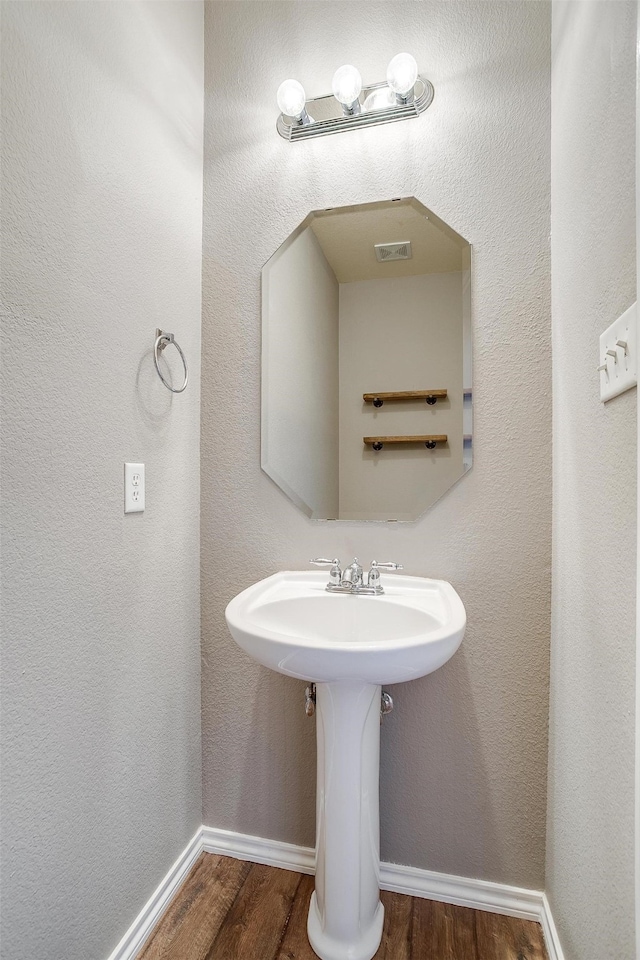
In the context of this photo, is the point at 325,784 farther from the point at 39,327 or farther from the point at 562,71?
the point at 562,71

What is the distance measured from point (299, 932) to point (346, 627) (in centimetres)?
74

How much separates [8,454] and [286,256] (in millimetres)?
967

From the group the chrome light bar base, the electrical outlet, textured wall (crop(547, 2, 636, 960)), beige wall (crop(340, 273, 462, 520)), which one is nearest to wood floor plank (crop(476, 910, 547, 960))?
textured wall (crop(547, 2, 636, 960))

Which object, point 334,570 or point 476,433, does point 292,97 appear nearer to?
point 476,433

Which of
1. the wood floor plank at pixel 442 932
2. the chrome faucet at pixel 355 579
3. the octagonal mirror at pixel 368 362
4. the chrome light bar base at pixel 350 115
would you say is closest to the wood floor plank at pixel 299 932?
the wood floor plank at pixel 442 932

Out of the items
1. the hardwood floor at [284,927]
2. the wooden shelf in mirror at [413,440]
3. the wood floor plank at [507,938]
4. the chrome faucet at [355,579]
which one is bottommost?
the wood floor plank at [507,938]

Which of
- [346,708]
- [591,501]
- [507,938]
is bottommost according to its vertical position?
[507,938]

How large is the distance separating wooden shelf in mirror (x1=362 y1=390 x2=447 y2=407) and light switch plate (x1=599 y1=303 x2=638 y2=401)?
1.63 feet

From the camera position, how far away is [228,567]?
1.50 m

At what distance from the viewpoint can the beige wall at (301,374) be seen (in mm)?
1437

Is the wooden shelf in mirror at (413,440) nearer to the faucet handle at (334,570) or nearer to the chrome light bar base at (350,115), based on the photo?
the faucet handle at (334,570)

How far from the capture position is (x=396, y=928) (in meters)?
1.24

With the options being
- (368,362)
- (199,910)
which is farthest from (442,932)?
(368,362)

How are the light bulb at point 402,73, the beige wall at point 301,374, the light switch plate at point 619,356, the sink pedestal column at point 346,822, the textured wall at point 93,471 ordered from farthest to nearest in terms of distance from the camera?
the beige wall at point 301,374, the light bulb at point 402,73, the sink pedestal column at point 346,822, the textured wall at point 93,471, the light switch plate at point 619,356
